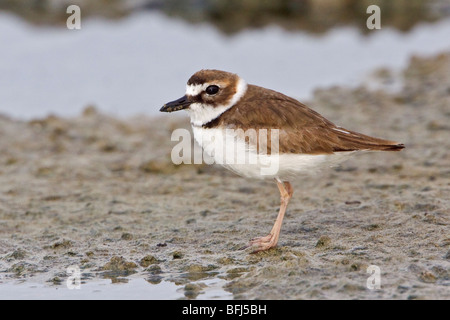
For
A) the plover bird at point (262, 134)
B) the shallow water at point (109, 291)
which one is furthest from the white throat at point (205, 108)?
the shallow water at point (109, 291)

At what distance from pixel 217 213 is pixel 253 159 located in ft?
5.56

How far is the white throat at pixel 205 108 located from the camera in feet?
20.8

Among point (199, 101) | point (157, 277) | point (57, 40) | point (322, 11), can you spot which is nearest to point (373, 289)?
point (157, 277)

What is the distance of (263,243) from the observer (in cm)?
623

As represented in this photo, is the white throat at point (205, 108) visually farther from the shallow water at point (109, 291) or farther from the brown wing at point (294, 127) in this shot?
the shallow water at point (109, 291)

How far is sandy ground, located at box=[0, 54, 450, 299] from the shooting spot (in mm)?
5684

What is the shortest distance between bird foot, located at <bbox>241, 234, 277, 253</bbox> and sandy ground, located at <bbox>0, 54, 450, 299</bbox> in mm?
84

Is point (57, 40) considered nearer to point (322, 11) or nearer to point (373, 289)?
point (322, 11)

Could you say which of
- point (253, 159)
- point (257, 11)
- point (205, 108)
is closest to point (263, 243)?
point (253, 159)

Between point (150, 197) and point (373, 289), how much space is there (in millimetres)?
3630

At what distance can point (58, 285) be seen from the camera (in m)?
5.79

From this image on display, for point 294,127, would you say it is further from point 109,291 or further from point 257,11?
point 257,11

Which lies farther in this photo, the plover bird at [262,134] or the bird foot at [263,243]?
the bird foot at [263,243]

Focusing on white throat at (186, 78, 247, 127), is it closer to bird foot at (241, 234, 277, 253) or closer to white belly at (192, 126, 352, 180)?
white belly at (192, 126, 352, 180)
